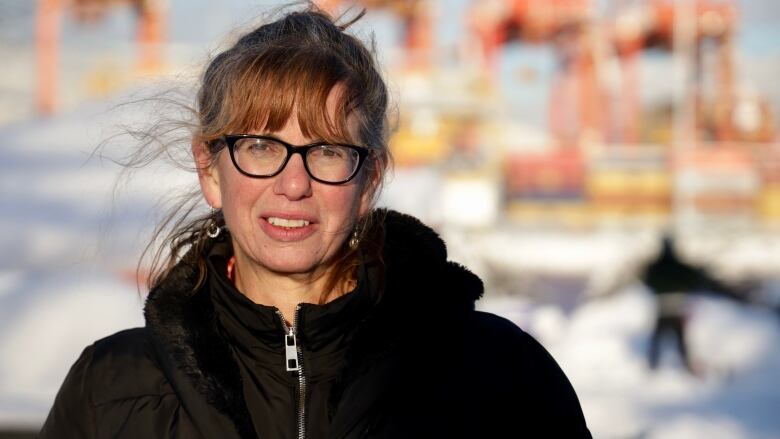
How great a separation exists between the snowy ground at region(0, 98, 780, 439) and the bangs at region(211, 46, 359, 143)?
3211mm

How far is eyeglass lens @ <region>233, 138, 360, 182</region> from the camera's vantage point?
1.07 metres

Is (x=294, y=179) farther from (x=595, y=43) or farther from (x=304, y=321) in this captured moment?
(x=595, y=43)

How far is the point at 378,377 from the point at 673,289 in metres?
3.95

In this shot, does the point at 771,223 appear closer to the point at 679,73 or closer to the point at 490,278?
the point at 679,73

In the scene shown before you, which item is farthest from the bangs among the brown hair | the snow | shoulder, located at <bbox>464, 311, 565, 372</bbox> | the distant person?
the distant person

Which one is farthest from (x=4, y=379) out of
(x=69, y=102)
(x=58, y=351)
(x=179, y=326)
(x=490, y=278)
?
(x=179, y=326)

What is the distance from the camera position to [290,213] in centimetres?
107

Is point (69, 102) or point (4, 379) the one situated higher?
point (69, 102)

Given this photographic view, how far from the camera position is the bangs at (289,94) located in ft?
3.48

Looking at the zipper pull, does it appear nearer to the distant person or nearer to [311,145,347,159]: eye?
[311,145,347,159]: eye

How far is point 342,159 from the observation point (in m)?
1.09

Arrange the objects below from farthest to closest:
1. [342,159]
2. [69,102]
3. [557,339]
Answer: [69,102]
[557,339]
[342,159]

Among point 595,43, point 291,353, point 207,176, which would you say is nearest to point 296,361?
point 291,353

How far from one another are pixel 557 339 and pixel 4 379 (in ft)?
8.41
